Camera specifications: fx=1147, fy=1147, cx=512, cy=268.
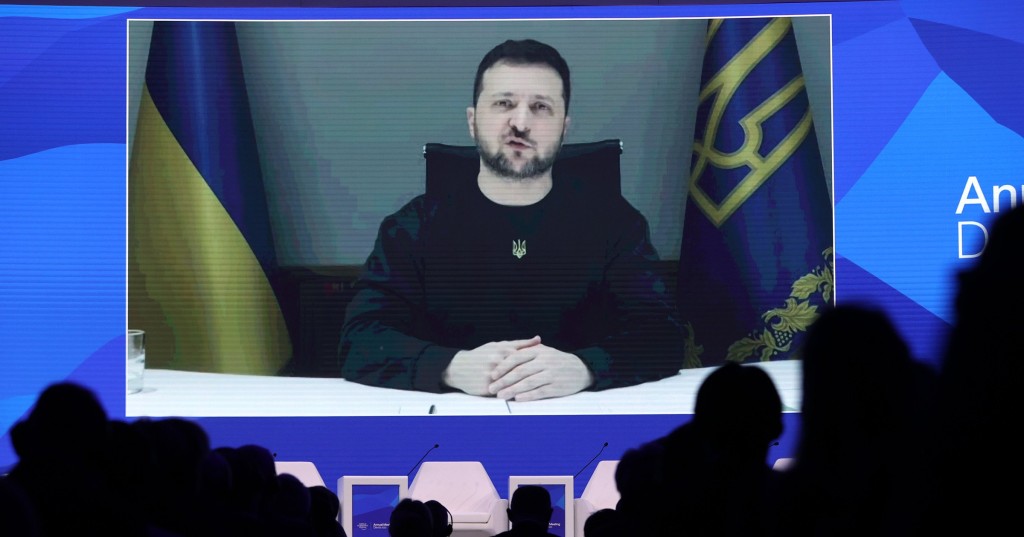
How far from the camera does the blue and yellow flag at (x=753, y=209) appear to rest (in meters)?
6.25

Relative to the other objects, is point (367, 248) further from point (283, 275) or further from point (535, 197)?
point (535, 197)

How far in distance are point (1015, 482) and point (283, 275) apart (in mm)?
5732

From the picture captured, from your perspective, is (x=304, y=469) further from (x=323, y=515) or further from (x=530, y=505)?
(x=323, y=515)

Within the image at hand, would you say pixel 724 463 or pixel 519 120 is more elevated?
pixel 519 120

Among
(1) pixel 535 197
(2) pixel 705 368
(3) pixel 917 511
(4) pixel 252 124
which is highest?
(4) pixel 252 124

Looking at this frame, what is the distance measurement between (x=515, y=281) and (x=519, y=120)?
0.89m

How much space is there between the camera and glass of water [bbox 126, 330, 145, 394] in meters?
6.21

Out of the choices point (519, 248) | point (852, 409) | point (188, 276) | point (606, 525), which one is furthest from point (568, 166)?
point (852, 409)

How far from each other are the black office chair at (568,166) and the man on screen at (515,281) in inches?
2.1

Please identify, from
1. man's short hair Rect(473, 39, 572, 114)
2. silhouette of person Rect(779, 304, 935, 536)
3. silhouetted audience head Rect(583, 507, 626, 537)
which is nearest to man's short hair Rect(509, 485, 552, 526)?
silhouetted audience head Rect(583, 507, 626, 537)

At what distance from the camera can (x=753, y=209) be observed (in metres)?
6.31

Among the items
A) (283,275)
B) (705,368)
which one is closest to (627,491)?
(705,368)

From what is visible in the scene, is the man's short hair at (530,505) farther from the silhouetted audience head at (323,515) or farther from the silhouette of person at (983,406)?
the silhouette of person at (983,406)

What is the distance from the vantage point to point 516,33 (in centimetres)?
626
